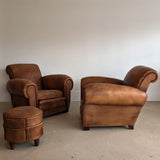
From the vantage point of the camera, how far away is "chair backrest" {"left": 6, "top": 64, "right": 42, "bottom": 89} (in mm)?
3270

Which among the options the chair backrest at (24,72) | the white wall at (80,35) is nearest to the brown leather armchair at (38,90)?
the chair backrest at (24,72)

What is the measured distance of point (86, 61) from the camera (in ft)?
13.0

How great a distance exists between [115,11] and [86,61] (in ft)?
3.83

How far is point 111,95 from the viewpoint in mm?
2293

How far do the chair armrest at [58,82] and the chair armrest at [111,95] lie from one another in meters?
0.95

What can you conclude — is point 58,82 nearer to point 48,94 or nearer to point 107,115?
point 48,94

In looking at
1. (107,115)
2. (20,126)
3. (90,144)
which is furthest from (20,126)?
(107,115)

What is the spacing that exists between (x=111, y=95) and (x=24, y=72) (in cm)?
177

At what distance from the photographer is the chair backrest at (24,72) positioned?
10.7 ft

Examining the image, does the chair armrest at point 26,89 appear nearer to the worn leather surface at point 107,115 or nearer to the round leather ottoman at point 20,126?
the round leather ottoman at point 20,126

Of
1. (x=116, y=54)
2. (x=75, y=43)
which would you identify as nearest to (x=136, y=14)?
(x=116, y=54)

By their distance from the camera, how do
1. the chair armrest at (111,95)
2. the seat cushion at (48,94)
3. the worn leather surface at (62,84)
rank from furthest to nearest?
the worn leather surface at (62,84), the seat cushion at (48,94), the chair armrest at (111,95)

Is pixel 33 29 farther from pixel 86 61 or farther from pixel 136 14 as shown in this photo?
pixel 136 14

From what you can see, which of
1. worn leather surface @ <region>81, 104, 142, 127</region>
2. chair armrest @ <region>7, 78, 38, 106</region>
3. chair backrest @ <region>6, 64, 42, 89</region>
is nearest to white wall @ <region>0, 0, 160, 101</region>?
chair backrest @ <region>6, 64, 42, 89</region>
